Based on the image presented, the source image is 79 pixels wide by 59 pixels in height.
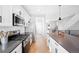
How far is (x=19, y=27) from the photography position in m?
1.27

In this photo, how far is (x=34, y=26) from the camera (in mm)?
1038

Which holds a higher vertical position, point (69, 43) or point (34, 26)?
point (34, 26)

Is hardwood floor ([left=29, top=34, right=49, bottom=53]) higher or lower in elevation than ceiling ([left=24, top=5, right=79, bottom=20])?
lower

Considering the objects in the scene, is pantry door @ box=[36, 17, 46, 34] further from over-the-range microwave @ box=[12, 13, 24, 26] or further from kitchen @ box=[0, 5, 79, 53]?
over-the-range microwave @ box=[12, 13, 24, 26]

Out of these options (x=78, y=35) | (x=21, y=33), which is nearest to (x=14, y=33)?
(x=21, y=33)

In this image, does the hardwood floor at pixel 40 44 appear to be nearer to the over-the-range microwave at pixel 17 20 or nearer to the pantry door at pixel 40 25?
the pantry door at pixel 40 25

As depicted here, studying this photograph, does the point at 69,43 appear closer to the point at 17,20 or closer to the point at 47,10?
the point at 47,10

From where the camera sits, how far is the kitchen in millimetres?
972

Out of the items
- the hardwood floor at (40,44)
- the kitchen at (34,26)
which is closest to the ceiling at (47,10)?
the kitchen at (34,26)

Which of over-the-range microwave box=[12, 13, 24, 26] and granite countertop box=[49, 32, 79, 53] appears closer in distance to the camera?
granite countertop box=[49, 32, 79, 53]

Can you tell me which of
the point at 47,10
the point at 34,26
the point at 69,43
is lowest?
the point at 69,43

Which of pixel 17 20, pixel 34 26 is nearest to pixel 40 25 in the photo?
pixel 34 26

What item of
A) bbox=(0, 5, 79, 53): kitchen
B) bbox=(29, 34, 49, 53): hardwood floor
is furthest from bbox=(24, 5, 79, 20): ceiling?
bbox=(29, 34, 49, 53): hardwood floor
